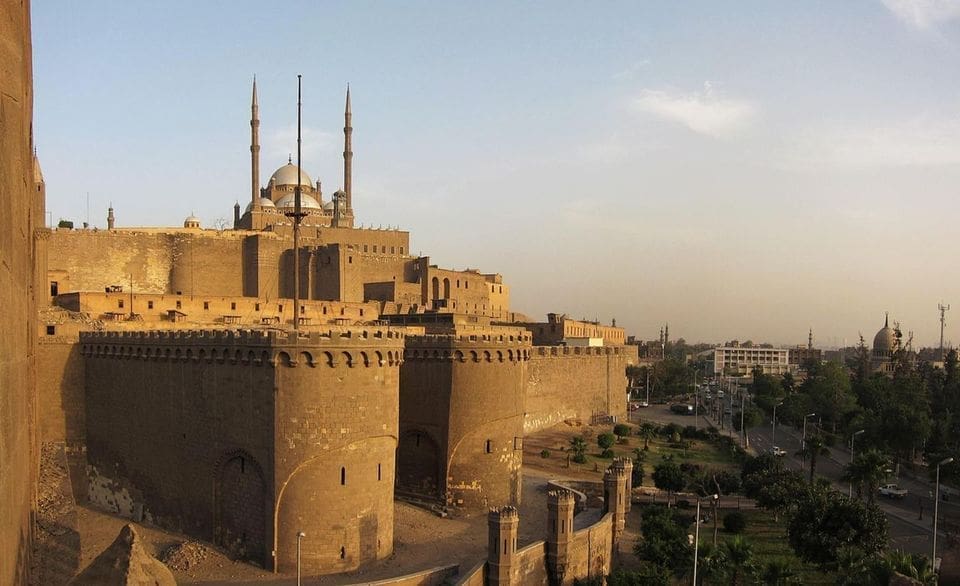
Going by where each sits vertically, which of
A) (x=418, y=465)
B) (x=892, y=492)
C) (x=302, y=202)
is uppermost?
(x=302, y=202)

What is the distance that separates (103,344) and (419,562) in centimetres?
1498

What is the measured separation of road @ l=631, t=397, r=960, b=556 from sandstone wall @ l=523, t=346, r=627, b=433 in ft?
26.8

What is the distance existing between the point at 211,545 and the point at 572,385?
37.8 m

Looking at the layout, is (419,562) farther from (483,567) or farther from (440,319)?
(440,319)

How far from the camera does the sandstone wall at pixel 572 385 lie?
51.8 meters

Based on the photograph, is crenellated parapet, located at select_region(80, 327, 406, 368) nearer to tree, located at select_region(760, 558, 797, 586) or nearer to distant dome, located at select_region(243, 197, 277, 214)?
tree, located at select_region(760, 558, 797, 586)

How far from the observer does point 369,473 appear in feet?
70.5

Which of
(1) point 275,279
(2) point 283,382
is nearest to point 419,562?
(2) point 283,382

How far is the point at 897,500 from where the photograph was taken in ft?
128

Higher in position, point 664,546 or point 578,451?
point 664,546

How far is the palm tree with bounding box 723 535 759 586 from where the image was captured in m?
21.8

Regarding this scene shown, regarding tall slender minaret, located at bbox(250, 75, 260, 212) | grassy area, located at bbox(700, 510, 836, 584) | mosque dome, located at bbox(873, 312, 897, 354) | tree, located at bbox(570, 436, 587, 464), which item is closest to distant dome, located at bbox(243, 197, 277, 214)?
tall slender minaret, located at bbox(250, 75, 260, 212)

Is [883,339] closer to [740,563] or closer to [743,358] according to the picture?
[743,358]

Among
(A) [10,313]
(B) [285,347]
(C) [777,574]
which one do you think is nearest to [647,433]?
(C) [777,574]
